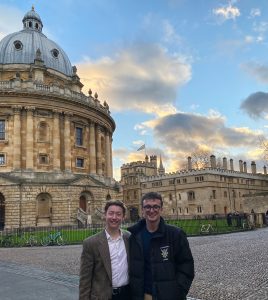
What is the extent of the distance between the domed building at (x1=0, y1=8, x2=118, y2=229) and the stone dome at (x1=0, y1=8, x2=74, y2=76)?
0.24 metres

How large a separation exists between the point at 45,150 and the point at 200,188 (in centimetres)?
3370

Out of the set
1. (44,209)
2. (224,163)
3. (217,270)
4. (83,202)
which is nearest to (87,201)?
(83,202)

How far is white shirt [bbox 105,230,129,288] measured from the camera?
430 centimetres

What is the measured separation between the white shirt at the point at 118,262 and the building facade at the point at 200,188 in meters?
58.8

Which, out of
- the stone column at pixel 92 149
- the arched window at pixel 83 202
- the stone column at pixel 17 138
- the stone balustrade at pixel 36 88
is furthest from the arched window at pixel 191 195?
the stone column at pixel 17 138

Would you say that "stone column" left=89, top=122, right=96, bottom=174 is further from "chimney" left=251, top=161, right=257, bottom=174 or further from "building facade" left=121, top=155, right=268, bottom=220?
"chimney" left=251, top=161, right=257, bottom=174

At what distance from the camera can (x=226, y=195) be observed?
7100 cm

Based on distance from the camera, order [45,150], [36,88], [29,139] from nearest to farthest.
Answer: [29,139] < [36,88] < [45,150]

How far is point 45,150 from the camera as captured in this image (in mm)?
42969

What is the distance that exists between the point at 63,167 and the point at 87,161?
4205mm

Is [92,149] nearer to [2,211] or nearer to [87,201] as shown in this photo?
[87,201]

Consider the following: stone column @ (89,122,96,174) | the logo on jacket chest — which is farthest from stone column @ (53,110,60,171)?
the logo on jacket chest

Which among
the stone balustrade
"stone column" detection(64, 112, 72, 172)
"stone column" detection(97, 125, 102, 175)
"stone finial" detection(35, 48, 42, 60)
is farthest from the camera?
"stone column" detection(97, 125, 102, 175)

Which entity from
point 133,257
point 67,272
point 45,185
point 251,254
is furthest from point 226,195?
point 133,257
